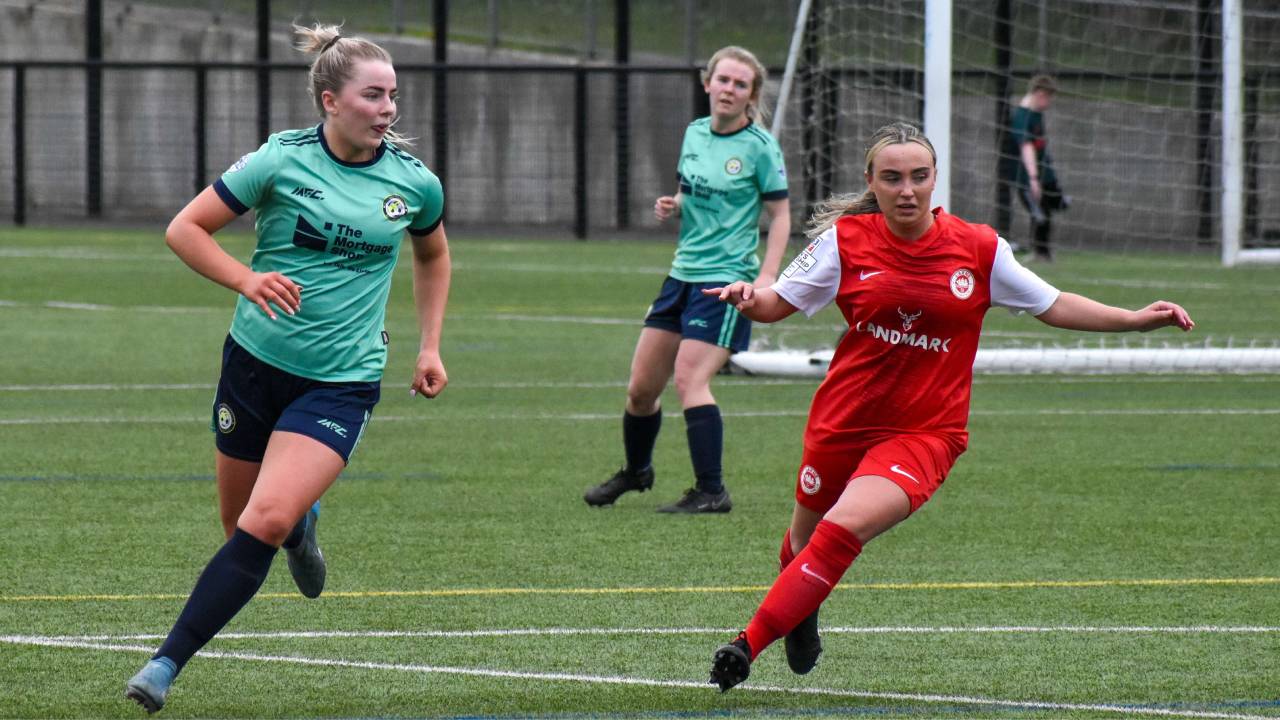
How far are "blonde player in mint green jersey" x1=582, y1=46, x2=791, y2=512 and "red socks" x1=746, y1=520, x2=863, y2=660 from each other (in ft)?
10.3

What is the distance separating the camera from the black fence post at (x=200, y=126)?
29.2m

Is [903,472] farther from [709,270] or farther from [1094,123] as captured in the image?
[1094,123]

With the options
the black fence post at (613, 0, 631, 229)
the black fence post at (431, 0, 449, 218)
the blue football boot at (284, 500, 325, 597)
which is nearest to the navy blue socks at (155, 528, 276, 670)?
the blue football boot at (284, 500, 325, 597)

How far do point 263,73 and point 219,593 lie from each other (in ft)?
82.0

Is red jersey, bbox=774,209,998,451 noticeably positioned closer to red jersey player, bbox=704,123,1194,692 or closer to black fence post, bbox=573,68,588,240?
red jersey player, bbox=704,123,1194,692

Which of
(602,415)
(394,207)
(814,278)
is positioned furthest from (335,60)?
(602,415)

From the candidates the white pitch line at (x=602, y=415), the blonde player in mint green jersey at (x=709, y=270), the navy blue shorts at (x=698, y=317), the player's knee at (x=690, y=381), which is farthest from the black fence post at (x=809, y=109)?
the player's knee at (x=690, y=381)

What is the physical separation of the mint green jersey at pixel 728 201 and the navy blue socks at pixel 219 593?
143 inches

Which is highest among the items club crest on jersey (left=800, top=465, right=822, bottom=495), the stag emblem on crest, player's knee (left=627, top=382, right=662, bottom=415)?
the stag emblem on crest

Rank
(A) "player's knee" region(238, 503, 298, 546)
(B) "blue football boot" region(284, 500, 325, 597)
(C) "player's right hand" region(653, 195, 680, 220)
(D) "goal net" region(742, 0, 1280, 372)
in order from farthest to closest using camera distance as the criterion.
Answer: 1. (D) "goal net" region(742, 0, 1280, 372)
2. (C) "player's right hand" region(653, 195, 680, 220)
3. (B) "blue football boot" region(284, 500, 325, 597)
4. (A) "player's knee" region(238, 503, 298, 546)

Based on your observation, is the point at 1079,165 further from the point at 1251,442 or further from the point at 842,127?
the point at 1251,442

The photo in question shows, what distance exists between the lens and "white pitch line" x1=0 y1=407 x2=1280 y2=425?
11156 mm

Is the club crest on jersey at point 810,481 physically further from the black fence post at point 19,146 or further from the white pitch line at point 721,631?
the black fence post at point 19,146

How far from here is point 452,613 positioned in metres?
6.41
